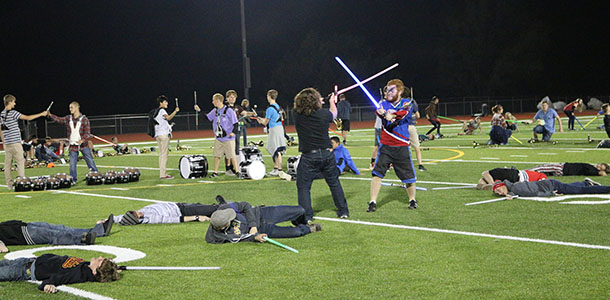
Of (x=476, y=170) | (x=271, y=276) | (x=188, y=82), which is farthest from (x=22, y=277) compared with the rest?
(x=188, y=82)

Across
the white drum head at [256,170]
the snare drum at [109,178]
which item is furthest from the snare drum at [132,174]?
the white drum head at [256,170]

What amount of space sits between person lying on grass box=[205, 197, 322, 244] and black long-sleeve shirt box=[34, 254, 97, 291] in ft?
6.21

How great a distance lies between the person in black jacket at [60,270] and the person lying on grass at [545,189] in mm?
6966

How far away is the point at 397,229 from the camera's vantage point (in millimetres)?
8961

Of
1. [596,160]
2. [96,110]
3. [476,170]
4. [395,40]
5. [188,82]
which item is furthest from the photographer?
[395,40]

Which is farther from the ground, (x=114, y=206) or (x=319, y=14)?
(x=319, y=14)

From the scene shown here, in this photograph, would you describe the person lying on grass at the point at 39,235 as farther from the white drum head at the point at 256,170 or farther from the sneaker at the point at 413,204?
the white drum head at the point at 256,170

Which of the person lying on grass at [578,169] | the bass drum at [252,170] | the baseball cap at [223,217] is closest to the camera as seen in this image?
the baseball cap at [223,217]

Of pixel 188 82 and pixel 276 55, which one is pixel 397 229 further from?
pixel 276 55

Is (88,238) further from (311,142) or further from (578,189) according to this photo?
(578,189)

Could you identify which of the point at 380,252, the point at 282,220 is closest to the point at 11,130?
the point at 282,220

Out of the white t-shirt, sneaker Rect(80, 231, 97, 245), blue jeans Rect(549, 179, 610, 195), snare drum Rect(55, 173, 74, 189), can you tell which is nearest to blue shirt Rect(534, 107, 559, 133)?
blue jeans Rect(549, 179, 610, 195)

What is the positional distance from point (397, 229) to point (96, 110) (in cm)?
5418

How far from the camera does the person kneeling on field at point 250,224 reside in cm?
819
